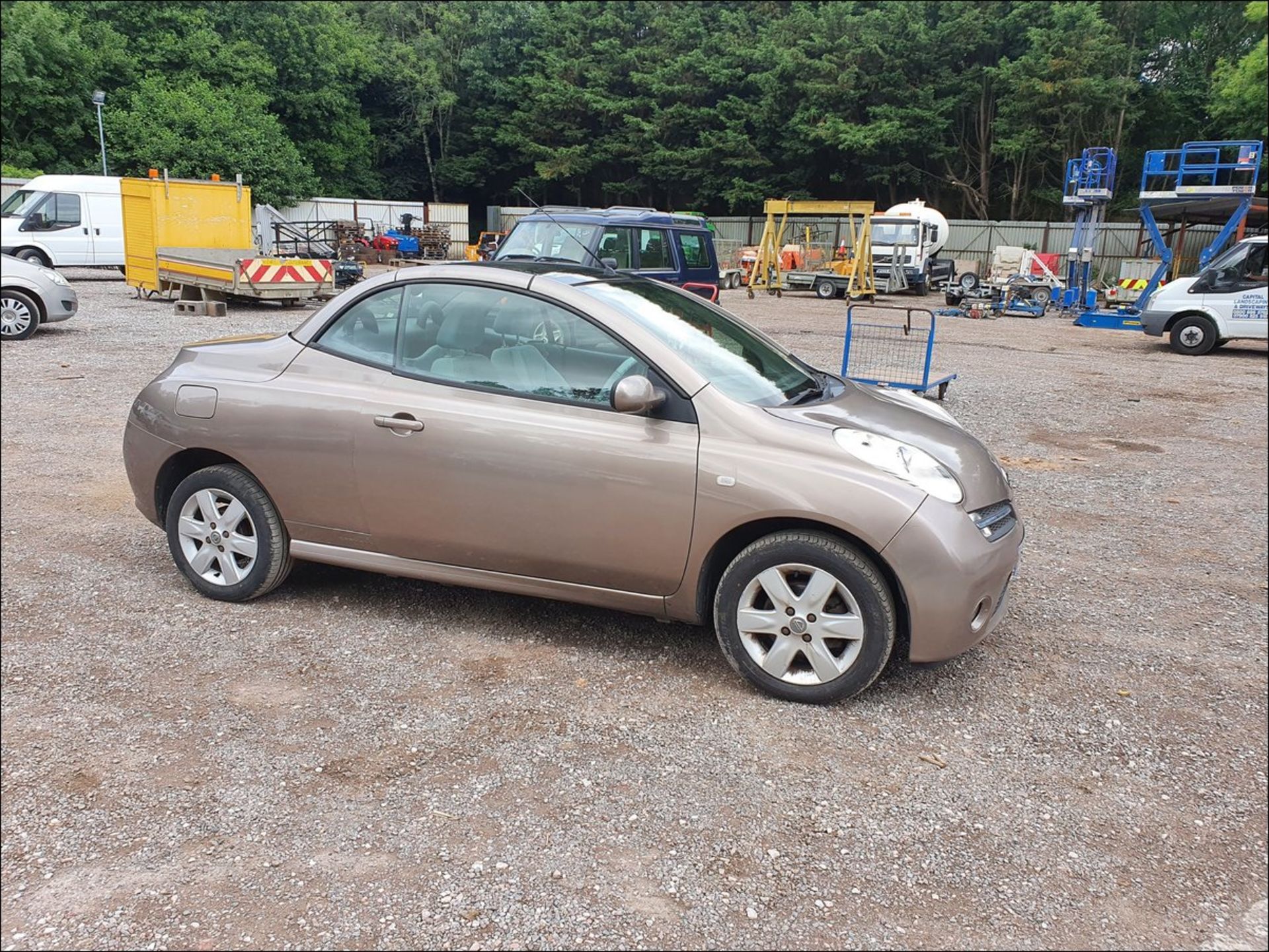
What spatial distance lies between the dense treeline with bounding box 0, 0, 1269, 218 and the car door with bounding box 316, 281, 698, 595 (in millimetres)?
1458

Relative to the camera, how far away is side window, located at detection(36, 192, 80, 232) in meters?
19.9

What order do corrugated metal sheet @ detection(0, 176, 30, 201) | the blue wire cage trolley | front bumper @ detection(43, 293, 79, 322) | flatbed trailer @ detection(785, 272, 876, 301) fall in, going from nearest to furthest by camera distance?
1. the blue wire cage trolley
2. corrugated metal sheet @ detection(0, 176, 30, 201)
3. front bumper @ detection(43, 293, 79, 322)
4. flatbed trailer @ detection(785, 272, 876, 301)

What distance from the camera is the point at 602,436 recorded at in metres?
3.58

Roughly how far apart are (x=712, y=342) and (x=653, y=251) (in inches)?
366

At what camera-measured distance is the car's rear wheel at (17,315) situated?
11758 millimetres

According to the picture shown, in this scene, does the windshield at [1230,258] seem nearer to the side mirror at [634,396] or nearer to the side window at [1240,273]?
the side window at [1240,273]

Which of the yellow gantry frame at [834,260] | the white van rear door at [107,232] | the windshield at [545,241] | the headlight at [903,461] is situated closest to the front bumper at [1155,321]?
the windshield at [545,241]

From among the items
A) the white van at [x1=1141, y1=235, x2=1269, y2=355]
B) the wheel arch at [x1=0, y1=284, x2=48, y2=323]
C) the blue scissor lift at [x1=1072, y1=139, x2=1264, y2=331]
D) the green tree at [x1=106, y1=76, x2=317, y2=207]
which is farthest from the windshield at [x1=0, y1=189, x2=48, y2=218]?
the white van at [x1=1141, y1=235, x2=1269, y2=355]

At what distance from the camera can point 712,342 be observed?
4.08 metres

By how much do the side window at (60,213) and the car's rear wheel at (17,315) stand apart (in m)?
9.31

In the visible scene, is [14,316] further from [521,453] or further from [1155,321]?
[1155,321]

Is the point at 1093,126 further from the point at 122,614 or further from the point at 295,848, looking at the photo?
the point at 122,614

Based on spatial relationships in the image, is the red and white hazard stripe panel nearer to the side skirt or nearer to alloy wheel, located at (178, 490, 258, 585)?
alloy wheel, located at (178, 490, 258, 585)

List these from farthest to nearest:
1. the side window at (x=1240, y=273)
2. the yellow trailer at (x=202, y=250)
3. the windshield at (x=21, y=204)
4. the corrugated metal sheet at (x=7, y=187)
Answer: the windshield at (x=21, y=204)
the yellow trailer at (x=202, y=250)
the side window at (x=1240, y=273)
the corrugated metal sheet at (x=7, y=187)
